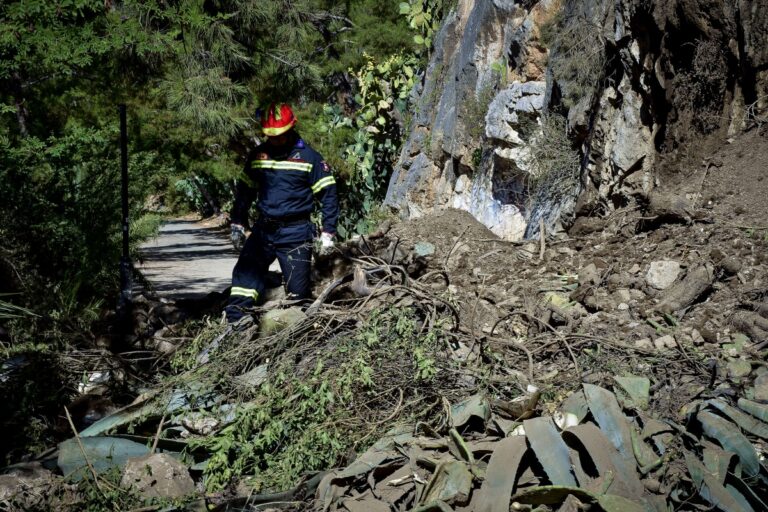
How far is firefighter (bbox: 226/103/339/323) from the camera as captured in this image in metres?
Result: 5.65

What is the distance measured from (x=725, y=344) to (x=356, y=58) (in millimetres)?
10114

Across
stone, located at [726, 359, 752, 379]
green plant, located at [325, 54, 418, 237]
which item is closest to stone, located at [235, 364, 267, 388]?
stone, located at [726, 359, 752, 379]

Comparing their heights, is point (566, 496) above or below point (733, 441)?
below

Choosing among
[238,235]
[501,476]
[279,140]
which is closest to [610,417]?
[501,476]

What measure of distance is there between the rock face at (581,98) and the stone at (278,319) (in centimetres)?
335

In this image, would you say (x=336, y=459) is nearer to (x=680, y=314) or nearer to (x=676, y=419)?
(x=676, y=419)

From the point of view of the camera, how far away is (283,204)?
571 cm

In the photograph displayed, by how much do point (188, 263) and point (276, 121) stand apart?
7907 millimetres

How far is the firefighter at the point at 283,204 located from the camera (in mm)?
5648

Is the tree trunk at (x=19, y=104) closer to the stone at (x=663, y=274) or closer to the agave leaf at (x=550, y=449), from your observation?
the agave leaf at (x=550, y=449)

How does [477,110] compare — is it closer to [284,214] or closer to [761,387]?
[284,214]

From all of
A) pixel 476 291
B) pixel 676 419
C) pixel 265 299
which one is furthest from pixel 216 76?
pixel 676 419

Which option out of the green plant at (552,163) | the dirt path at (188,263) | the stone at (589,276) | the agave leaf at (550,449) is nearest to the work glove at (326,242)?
the stone at (589,276)

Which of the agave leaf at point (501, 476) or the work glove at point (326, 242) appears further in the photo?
the work glove at point (326, 242)
